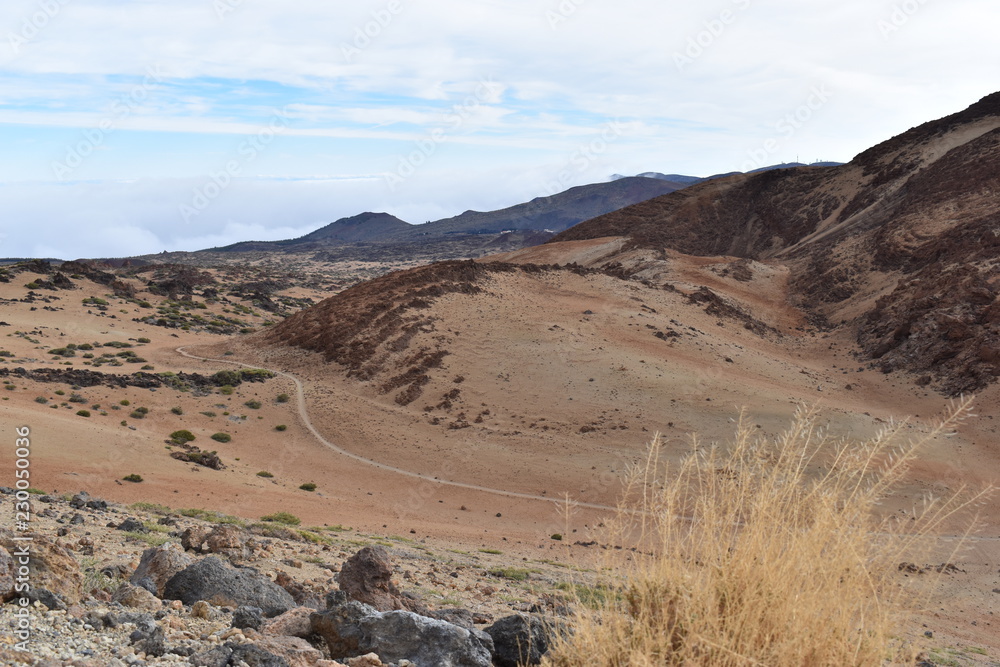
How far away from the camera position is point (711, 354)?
2744 cm

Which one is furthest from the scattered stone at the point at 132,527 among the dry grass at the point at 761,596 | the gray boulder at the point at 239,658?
the dry grass at the point at 761,596

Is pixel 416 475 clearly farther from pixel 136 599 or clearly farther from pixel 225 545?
pixel 136 599

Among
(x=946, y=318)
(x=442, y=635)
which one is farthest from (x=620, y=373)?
(x=442, y=635)

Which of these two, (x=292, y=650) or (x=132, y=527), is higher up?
(x=292, y=650)

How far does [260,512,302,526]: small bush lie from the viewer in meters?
14.4

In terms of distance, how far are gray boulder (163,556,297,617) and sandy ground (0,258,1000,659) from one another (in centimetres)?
839

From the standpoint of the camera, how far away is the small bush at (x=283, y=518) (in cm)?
1442

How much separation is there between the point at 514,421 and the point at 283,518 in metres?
9.84

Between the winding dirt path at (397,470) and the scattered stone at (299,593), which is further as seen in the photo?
the winding dirt path at (397,470)

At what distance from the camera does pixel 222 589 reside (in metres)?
6.16

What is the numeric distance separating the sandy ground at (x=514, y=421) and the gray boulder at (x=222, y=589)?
27.5 ft

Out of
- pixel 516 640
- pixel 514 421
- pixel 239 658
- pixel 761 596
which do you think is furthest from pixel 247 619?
pixel 514 421

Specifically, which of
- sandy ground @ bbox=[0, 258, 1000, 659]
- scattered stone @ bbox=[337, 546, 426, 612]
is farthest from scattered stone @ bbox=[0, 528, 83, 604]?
sandy ground @ bbox=[0, 258, 1000, 659]

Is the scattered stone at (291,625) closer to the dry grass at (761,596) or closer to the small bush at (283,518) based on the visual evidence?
the dry grass at (761,596)
